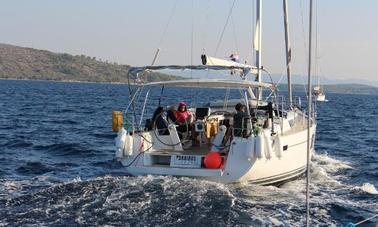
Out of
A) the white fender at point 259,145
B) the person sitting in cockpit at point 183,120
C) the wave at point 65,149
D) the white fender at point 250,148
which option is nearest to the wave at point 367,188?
the white fender at point 259,145

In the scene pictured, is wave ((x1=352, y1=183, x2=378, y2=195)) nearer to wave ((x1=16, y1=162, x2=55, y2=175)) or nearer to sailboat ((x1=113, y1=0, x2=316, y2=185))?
sailboat ((x1=113, y1=0, x2=316, y2=185))

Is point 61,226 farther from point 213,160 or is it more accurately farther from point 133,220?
point 213,160

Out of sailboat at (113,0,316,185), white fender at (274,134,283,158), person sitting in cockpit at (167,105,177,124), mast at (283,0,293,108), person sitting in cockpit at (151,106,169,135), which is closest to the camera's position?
sailboat at (113,0,316,185)

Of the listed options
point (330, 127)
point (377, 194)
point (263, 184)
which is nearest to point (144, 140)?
point (263, 184)

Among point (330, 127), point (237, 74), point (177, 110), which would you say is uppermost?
point (237, 74)

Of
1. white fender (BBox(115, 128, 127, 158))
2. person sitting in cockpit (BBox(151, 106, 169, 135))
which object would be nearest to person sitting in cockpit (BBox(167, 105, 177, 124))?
person sitting in cockpit (BBox(151, 106, 169, 135))

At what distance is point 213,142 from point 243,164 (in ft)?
4.90

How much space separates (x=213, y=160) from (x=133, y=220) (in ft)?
9.33

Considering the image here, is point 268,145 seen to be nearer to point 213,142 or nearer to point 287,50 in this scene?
point 213,142

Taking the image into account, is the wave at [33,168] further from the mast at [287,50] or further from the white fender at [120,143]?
the mast at [287,50]

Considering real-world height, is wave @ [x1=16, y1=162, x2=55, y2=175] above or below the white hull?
below

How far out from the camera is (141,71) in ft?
41.4

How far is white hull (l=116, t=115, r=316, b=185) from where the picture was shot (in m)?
11.6

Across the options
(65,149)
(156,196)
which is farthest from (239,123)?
(65,149)
